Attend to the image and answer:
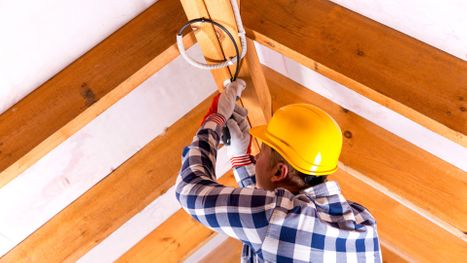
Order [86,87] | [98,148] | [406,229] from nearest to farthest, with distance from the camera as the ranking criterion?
1. [86,87]
2. [98,148]
3. [406,229]

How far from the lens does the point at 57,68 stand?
1.94m

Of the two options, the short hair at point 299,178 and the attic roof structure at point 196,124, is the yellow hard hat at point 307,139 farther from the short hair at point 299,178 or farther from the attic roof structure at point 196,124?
the attic roof structure at point 196,124

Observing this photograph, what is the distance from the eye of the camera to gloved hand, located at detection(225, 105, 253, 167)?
205 centimetres

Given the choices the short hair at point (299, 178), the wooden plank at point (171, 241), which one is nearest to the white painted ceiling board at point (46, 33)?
the short hair at point (299, 178)

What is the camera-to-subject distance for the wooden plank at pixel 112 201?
2.54m

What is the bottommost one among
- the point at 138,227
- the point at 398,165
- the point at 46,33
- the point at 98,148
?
the point at 138,227

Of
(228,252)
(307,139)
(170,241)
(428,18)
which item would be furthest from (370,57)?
(228,252)

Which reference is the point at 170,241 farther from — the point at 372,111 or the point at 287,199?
the point at 287,199

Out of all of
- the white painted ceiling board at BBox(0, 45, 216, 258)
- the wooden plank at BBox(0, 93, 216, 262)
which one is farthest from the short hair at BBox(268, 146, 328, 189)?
the wooden plank at BBox(0, 93, 216, 262)

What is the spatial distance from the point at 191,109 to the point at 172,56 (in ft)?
2.37

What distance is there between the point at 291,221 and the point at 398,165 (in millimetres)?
926

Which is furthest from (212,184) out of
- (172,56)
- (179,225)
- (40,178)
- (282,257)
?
(179,225)

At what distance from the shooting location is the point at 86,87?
1.91 meters

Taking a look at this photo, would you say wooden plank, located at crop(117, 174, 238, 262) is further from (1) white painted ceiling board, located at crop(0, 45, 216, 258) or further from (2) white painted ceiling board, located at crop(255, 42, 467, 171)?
(2) white painted ceiling board, located at crop(255, 42, 467, 171)
